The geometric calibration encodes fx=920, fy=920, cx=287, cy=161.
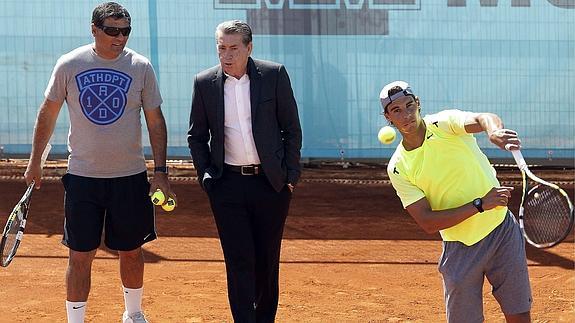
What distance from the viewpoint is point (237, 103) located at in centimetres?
462

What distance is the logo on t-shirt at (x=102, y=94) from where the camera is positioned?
4734 millimetres

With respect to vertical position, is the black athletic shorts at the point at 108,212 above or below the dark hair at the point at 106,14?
below

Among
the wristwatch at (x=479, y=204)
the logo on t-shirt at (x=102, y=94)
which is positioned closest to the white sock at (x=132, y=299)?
the logo on t-shirt at (x=102, y=94)

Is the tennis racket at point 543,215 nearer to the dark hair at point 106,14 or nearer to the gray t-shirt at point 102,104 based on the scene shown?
the gray t-shirt at point 102,104

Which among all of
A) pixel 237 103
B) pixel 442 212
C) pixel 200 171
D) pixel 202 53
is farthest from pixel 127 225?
pixel 202 53

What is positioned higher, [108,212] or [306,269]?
[108,212]

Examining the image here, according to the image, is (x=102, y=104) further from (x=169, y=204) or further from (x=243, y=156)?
(x=243, y=156)

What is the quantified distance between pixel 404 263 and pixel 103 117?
295 centimetres

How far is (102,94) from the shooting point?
15.6 ft

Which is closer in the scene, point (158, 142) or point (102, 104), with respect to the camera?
point (102, 104)

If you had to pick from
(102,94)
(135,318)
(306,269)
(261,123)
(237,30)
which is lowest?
(306,269)

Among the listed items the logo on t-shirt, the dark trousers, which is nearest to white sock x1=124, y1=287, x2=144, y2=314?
the dark trousers

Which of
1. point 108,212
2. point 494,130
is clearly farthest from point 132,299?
point 494,130

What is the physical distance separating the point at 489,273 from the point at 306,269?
2858 mm
